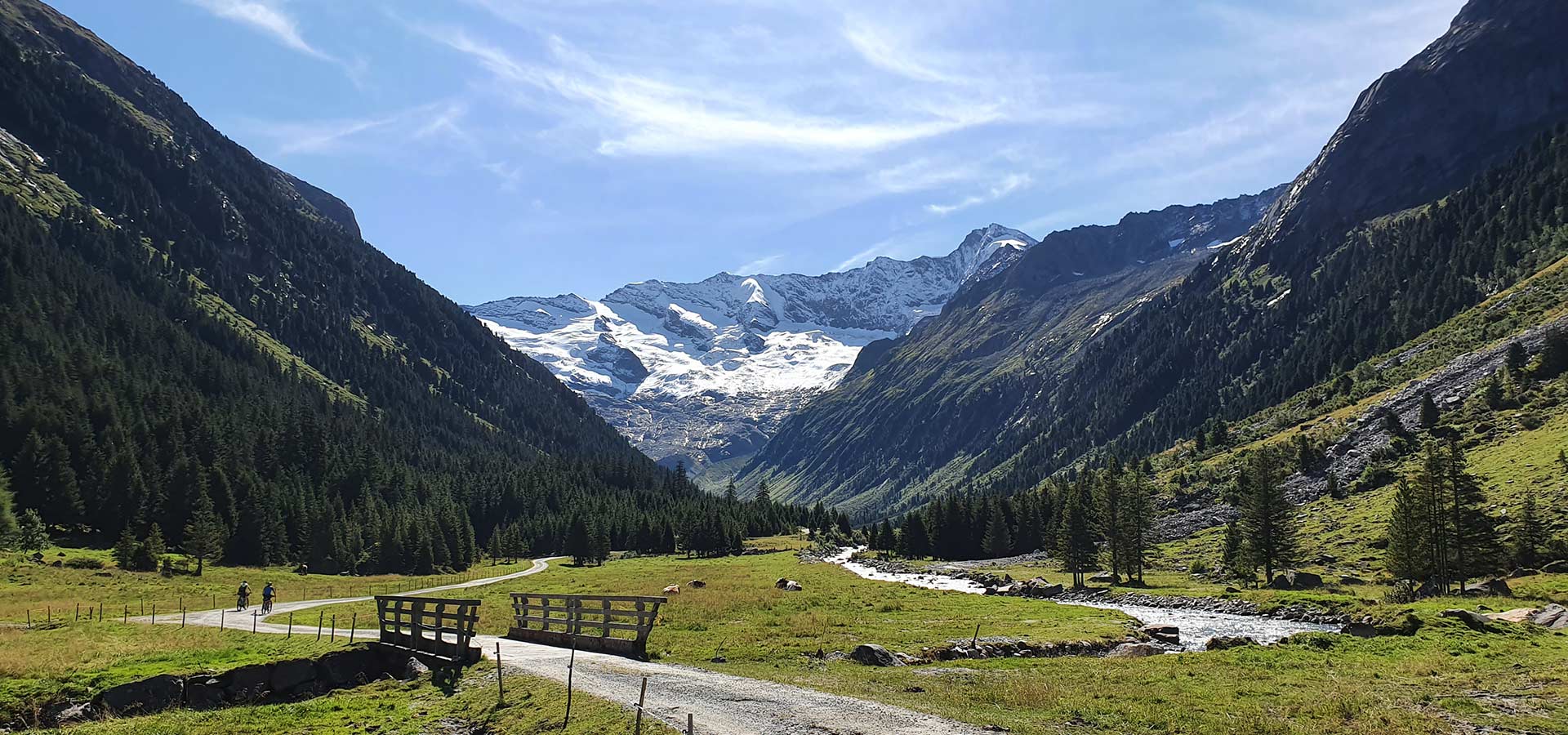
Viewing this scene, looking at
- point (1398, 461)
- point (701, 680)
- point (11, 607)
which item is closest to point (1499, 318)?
point (1398, 461)

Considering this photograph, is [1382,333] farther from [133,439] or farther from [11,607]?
[133,439]

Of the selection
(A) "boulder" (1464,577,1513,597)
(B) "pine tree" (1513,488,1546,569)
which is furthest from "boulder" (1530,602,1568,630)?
(B) "pine tree" (1513,488,1546,569)

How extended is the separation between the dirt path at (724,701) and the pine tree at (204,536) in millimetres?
83836

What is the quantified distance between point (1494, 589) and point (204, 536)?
5014 inches

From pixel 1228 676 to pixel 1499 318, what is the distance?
17212 cm

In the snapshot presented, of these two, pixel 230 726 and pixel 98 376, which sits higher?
pixel 98 376

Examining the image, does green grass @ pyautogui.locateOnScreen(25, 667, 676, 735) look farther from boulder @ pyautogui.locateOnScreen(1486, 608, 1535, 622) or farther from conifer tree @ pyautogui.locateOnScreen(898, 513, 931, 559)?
conifer tree @ pyautogui.locateOnScreen(898, 513, 931, 559)

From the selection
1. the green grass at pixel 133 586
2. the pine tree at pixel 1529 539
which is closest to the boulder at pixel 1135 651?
the pine tree at pixel 1529 539

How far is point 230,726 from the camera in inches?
995

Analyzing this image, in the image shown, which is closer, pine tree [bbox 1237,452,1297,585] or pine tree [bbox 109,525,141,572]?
pine tree [bbox 1237,452,1297,585]

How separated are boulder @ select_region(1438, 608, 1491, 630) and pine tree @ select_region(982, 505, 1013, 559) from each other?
103 metres

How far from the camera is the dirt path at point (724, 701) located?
20.7 meters

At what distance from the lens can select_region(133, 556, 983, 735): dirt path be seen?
67.9 feet

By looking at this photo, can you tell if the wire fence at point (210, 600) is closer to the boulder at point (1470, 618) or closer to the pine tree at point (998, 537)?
the boulder at point (1470, 618)
